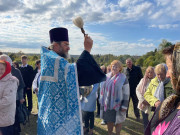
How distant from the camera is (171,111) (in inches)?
47.4

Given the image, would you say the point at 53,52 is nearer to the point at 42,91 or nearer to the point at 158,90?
the point at 42,91

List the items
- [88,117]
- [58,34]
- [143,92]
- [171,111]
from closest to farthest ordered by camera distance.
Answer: [171,111] < [58,34] < [143,92] < [88,117]

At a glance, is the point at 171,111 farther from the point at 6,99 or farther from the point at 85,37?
the point at 6,99

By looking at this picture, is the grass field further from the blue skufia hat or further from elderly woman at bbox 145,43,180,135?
elderly woman at bbox 145,43,180,135

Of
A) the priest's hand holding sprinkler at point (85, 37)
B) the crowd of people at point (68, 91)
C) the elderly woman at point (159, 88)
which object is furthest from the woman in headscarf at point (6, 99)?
the elderly woman at point (159, 88)

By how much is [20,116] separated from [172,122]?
11.5ft

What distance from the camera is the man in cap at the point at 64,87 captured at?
5.74 ft

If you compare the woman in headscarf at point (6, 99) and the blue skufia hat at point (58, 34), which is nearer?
the blue skufia hat at point (58, 34)

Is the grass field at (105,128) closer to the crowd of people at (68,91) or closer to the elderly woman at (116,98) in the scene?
the elderly woman at (116,98)

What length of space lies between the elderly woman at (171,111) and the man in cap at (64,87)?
2.39 ft

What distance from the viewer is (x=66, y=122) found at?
5.78 ft

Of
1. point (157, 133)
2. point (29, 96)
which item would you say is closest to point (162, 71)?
point (157, 133)

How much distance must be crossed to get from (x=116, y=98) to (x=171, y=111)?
2.57 metres

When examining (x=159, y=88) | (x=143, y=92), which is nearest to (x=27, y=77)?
(x=143, y=92)
